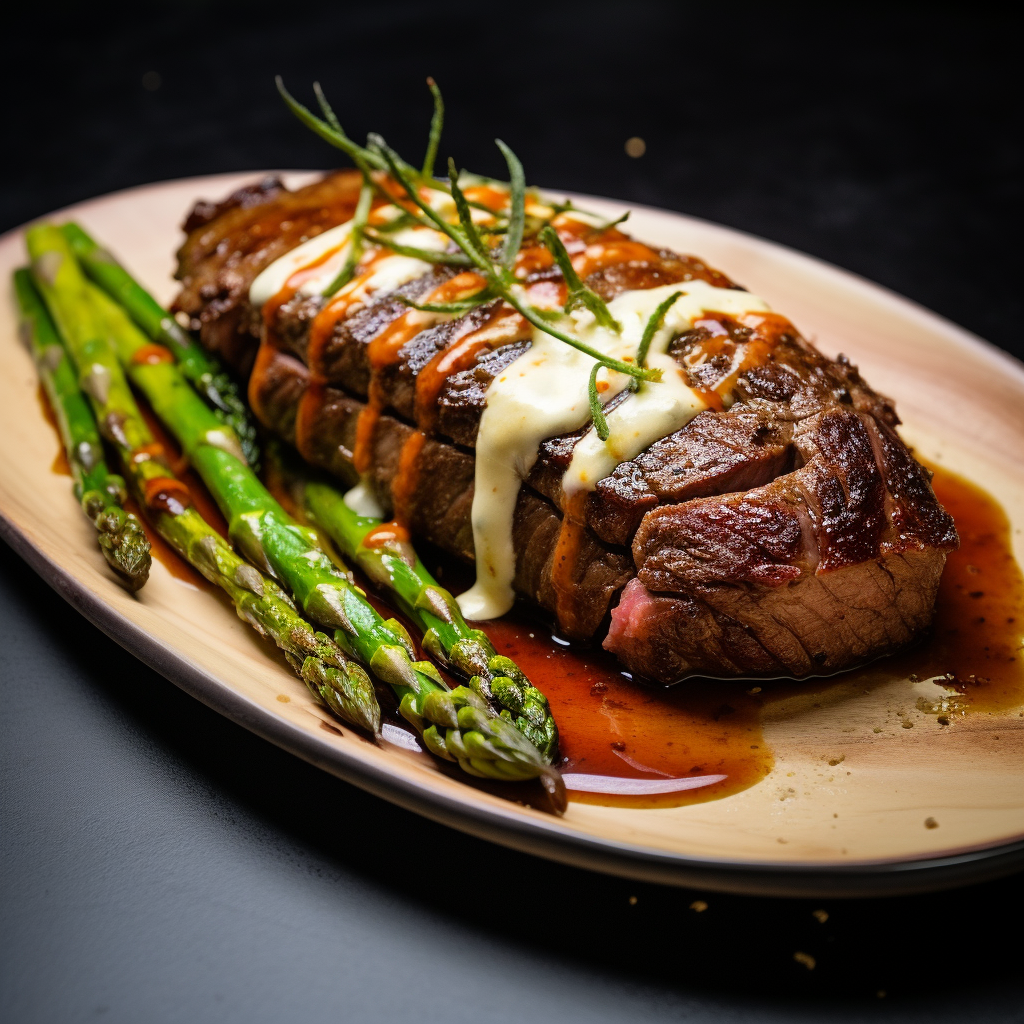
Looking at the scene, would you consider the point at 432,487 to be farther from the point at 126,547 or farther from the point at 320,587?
the point at 126,547

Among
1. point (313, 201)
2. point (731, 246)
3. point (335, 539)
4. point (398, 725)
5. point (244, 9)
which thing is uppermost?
point (244, 9)

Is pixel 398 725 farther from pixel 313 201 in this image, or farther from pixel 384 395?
pixel 313 201

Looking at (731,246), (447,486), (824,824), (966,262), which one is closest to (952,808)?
(824,824)

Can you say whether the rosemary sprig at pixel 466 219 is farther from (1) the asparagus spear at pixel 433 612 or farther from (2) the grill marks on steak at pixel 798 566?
(2) the grill marks on steak at pixel 798 566

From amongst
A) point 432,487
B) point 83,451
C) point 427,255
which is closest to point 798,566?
point 432,487

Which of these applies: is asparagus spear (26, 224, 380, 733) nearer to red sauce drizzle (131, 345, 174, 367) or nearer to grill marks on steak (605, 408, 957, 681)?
red sauce drizzle (131, 345, 174, 367)

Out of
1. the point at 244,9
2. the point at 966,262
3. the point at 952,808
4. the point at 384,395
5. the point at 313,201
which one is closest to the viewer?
the point at 952,808

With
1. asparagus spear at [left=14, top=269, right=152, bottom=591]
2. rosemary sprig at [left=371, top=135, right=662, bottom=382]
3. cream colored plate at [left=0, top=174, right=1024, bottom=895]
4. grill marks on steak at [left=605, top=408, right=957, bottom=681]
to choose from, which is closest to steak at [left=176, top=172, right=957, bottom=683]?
grill marks on steak at [left=605, top=408, right=957, bottom=681]
